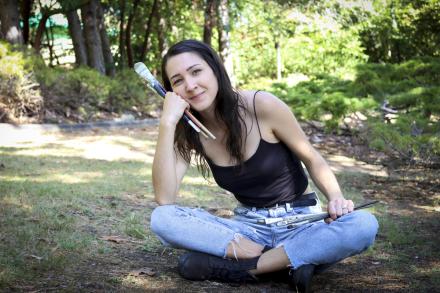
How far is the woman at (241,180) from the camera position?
2557mm

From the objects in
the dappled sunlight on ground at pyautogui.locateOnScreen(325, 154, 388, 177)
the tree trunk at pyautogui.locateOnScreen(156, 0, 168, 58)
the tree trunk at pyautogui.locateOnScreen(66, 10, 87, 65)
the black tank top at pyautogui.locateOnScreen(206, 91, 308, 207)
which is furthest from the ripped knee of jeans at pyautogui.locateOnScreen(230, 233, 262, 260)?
the tree trunk at pyautogui.locateOnScreen(156, 0, 168, 58)

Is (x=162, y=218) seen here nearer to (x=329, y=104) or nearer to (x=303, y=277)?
(x=303, y=277)

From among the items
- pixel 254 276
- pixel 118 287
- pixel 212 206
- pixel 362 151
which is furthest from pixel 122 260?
pixel 362 151

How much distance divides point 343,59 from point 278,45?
2041mm

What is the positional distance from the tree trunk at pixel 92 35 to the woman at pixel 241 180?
8689mm

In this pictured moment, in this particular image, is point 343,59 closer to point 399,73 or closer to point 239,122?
point 399,73

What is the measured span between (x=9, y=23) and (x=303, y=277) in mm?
8653

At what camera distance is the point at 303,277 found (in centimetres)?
244

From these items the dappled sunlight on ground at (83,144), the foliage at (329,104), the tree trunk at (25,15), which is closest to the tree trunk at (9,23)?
the tree trunk at (25,15)

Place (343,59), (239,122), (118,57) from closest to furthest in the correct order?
(239,122), (118,57), (343,59)

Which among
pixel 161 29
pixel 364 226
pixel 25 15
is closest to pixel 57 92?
pixel 25 15

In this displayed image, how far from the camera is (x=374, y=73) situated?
8.39 meters

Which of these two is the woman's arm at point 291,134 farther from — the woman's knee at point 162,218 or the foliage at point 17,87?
the foliage at point 17,87

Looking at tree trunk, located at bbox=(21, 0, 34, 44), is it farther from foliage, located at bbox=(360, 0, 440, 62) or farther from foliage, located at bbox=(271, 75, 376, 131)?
foliage, located at bbox=(360, 0, 440, 62)
